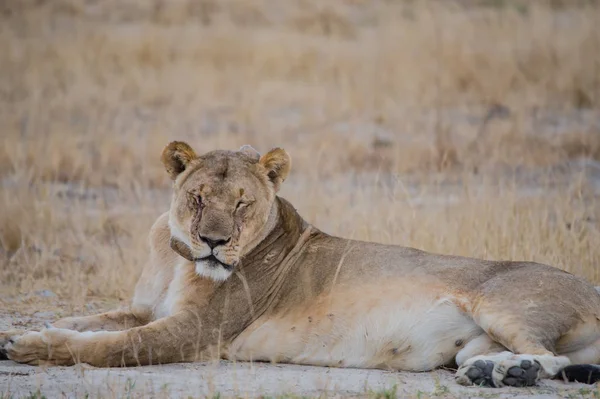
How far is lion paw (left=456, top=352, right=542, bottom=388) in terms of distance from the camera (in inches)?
204

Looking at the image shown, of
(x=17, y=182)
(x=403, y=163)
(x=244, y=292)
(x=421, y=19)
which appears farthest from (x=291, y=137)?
(x=244, y=292)

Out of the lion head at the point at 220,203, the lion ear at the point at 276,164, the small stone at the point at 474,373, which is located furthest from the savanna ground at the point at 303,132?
the lion ear at the point at 276,164

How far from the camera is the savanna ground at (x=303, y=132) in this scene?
25.2 ft

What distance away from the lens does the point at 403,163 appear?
12102mm

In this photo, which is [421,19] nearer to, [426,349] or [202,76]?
[202,76]

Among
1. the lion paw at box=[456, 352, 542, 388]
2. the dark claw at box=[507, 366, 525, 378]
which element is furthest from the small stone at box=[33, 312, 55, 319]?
the dark claw at box=[507, 366, 525, 378]

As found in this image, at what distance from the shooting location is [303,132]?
45.4 feet

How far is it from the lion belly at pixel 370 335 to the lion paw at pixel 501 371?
41 centimetres

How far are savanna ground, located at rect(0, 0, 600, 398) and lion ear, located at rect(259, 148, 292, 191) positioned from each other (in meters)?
1.01

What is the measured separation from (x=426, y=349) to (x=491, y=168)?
6.03m

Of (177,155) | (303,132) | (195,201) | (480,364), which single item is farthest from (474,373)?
(303,132)

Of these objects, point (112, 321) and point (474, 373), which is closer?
point (474, 373)

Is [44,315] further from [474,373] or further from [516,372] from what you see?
[516,372]

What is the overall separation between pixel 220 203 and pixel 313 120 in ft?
27.7
